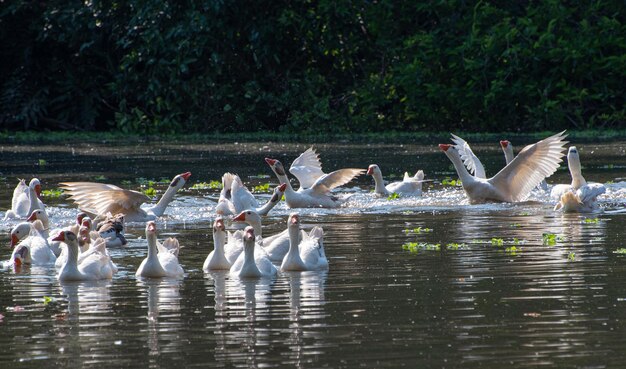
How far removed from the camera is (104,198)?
718 inches

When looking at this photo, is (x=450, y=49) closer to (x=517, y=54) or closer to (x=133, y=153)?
(x=517, y=54)

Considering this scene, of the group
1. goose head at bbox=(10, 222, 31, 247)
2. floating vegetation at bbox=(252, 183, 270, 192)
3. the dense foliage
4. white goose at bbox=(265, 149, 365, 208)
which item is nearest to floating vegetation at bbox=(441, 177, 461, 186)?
floating vegetation at bbox=(252, 183, 270, 192)

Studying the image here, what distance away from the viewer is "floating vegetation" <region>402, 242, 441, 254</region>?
1375cm

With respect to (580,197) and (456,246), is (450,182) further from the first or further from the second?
(456,246)

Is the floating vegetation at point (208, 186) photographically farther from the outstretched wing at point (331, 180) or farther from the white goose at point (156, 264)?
the white goose at point (156, 264)

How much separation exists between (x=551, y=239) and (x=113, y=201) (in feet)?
20.6

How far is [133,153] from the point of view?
1266 inches

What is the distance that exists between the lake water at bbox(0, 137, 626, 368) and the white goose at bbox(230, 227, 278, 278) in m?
0.14

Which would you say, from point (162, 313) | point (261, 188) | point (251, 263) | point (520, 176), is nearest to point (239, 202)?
point (261, 188)

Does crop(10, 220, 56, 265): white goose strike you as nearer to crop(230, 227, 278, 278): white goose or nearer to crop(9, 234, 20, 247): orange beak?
crop(9, 234, 20, 247): orange beak

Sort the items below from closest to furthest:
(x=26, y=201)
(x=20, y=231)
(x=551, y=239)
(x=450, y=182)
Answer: (x=551, y=239), (x=20, y=231), (x=26, y=201), (x=450, y=182)

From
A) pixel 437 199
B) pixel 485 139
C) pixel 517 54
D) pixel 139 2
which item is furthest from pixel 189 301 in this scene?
pixel 139 2

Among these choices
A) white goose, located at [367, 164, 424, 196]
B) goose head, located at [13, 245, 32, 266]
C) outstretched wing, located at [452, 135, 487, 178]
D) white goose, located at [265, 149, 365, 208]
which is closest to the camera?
goose head, located at [13, 245, 32, 266]

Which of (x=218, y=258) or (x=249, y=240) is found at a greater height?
(x=249, y=240)
